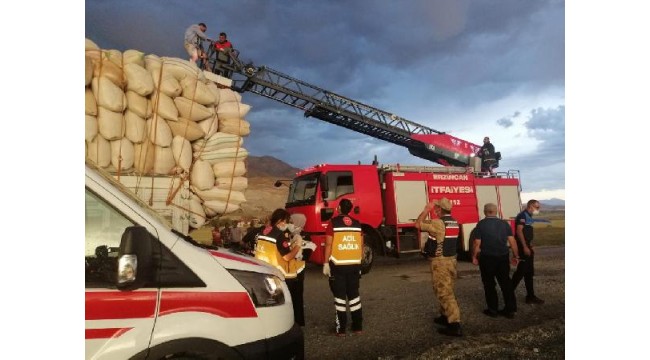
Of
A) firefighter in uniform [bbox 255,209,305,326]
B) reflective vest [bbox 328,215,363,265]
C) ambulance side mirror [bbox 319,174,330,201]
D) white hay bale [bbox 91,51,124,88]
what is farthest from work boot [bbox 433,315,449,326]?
ambulance side mirror [bbox 319,174,330,201]

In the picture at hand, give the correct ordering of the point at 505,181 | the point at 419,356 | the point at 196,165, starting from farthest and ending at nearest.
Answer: the point at 505,181 < the point at 196,165 < the point at 419,356

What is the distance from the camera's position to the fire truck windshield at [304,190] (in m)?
9.48

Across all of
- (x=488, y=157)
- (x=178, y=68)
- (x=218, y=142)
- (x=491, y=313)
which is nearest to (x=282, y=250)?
(x=218, y=142)

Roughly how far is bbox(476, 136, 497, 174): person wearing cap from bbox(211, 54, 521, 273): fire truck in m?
0.37

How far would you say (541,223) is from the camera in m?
6.25

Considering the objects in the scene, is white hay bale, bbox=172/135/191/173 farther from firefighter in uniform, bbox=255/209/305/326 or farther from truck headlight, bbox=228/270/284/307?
truck headlight, bbox=228/270/284/307

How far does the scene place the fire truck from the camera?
369 inches

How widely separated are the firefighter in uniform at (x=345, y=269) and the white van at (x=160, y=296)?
86.7 inches

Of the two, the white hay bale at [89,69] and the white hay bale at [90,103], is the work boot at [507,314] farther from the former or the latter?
the white hay bale at [89,69]

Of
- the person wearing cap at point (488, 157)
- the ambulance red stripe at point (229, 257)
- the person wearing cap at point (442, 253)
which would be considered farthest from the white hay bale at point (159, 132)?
the person wearing cap at point (488, 157)

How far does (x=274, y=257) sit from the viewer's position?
4730 mm
